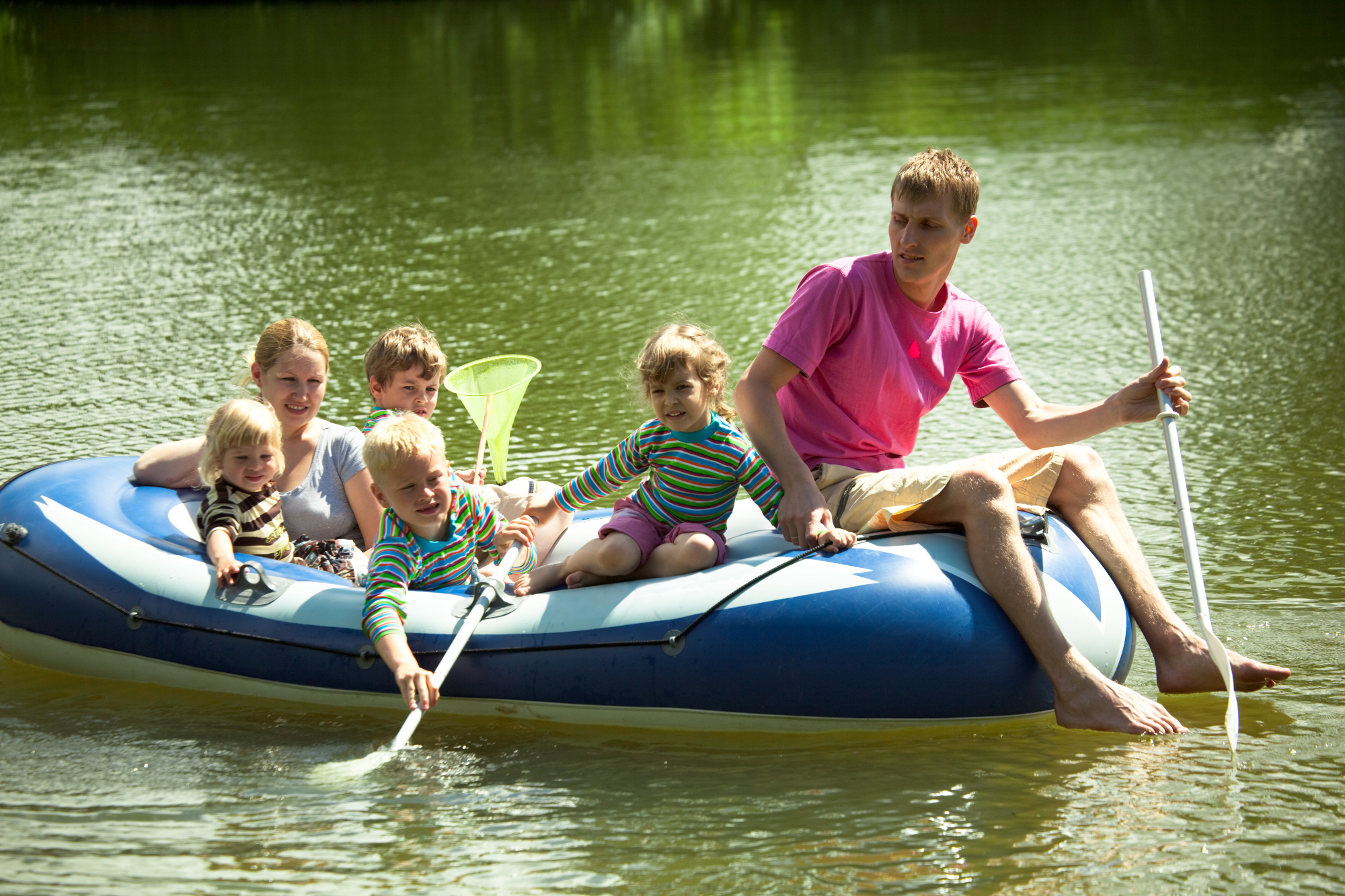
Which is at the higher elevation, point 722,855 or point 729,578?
point 729,578

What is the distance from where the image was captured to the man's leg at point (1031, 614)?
3.07 metres

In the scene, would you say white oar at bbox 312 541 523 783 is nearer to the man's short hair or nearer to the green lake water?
the green lake water

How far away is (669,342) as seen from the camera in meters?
3.35

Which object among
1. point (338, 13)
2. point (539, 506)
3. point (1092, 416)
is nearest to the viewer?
point (1092, 416)

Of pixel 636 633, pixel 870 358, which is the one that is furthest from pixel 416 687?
pixel 870 358

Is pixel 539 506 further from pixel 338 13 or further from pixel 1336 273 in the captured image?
pixel 338 13

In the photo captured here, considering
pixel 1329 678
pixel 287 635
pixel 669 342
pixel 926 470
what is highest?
pixel 669 342

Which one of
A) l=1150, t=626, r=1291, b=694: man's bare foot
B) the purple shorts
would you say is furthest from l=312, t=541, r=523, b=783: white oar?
l=1150, t=626, r=1291, b=694: man's bare foot

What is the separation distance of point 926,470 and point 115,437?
3.51 meters

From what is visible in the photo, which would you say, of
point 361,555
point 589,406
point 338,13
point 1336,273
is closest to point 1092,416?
point 361,555

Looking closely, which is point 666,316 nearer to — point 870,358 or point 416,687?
point 870,358

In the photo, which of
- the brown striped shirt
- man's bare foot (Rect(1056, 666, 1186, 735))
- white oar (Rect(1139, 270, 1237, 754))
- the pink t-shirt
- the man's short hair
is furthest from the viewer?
the brown striped shirt

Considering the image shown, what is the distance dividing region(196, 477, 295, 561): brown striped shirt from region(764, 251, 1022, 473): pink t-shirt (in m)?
1.33

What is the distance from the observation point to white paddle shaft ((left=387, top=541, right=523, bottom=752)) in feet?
10.2
